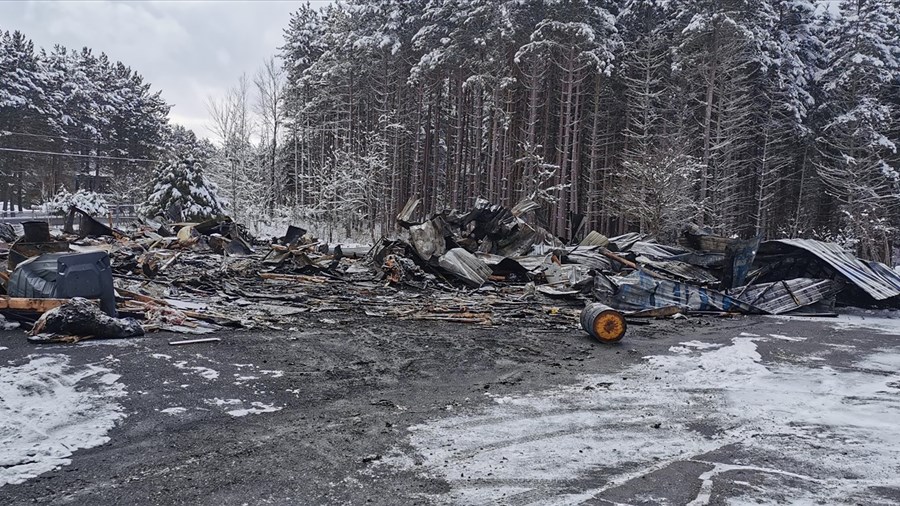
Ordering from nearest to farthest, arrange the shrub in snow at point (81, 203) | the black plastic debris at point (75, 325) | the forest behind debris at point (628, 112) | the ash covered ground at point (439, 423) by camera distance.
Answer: the ash covered ground at point (439, 423), the black plastic debris at point (75, 325), the forest behind debris at point (628, 112), the shrub in snow at point (81, 203)

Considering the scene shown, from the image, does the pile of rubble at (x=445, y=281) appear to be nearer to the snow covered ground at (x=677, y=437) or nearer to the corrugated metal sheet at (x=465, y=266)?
the corrugated metal sheet at (x=465, y=266)

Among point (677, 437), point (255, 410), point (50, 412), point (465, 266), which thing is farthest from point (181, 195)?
point (677, 437)

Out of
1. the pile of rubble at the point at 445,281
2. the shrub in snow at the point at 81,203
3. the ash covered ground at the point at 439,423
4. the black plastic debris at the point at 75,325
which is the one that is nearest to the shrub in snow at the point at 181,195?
the shrub in snow at the point at 81,203

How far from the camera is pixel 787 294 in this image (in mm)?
10422

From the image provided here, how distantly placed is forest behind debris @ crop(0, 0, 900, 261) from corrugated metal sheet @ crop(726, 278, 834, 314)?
855 centimetres

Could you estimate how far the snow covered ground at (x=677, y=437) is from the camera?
323cm

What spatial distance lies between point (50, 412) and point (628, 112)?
27.9 meters

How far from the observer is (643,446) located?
151 inches

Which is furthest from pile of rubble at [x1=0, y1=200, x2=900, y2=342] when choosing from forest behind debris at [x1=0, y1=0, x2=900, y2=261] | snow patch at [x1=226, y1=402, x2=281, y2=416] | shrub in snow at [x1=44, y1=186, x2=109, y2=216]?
shrub in snow at [x1=44, y1=186, x2=109, y2=216]

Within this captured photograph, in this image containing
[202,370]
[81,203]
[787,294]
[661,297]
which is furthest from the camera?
[81,203]

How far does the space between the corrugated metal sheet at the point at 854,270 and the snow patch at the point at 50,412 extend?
39.3 feet

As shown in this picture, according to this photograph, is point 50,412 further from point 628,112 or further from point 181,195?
point 628,112

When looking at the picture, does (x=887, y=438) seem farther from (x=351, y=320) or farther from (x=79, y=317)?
(x=79, y=317)

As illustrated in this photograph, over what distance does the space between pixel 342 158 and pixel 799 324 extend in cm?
2872
